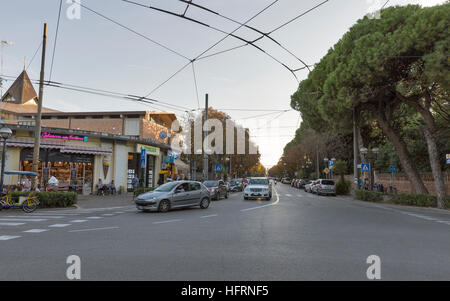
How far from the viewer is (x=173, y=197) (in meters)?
13.9

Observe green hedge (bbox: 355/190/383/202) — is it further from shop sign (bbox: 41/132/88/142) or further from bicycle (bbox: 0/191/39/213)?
shop sign (bbox: 41/132/88/142)

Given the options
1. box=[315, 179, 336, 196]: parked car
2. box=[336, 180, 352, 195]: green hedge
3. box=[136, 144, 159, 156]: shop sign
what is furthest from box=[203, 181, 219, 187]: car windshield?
box=[336, 180, 352, 195]: green hedge

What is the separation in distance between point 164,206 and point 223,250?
7.98 metres

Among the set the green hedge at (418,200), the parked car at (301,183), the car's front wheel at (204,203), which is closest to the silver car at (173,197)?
the car's front wheel at (204,203)

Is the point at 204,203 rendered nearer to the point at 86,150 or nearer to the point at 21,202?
the point at 21,202

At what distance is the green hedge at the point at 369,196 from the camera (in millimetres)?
21078

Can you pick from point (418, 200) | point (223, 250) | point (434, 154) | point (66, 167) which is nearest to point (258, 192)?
point (418, 200)

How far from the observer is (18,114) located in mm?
38688

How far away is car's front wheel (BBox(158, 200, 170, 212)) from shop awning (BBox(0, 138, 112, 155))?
1393 cm

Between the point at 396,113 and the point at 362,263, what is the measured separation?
94.4ft

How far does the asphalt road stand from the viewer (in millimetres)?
4641
